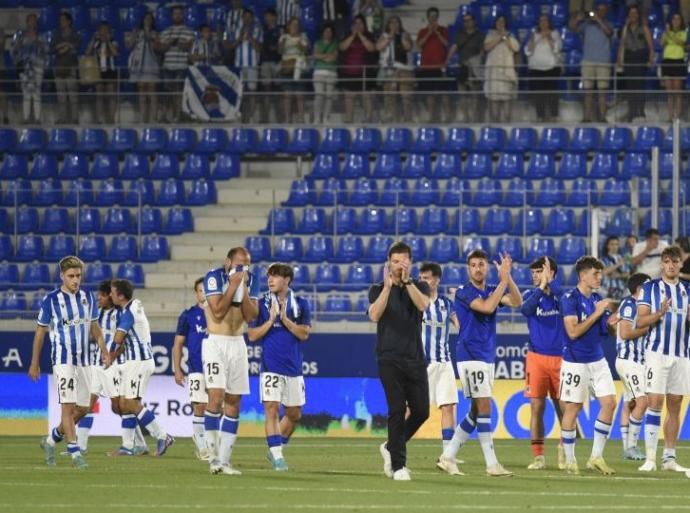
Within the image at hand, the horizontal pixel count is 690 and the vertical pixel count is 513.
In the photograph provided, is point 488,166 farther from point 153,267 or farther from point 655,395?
point 655,395

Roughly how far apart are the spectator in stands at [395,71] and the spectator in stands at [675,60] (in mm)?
4533

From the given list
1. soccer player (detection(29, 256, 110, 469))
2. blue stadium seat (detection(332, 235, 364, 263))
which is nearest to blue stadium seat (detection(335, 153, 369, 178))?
blue stadium seat (detection(332, 235, 364, 263))

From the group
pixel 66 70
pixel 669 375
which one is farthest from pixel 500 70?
pixel 669 375

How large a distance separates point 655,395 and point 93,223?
14.4m

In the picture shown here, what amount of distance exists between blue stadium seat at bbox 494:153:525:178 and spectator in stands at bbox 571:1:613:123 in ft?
5.00

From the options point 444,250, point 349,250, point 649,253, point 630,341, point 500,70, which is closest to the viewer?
point 630,341

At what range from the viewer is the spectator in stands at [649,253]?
2403 centimetres

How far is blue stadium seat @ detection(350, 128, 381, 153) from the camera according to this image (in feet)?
95.5

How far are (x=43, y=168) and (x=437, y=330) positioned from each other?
13640 mm

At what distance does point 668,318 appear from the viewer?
16.2m

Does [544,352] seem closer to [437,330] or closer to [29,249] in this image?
[437,330]

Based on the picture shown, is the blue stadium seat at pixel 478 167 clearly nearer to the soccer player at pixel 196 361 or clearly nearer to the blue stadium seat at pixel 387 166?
the blue stadium seat at pixel 387 166

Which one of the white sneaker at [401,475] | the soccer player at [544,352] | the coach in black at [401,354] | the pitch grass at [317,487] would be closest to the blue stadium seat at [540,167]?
the pitch grass at [317,487]

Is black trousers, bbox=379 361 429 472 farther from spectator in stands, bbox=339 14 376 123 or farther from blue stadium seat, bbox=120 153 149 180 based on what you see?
blue stadium seat, bbox=120 153 149 180
